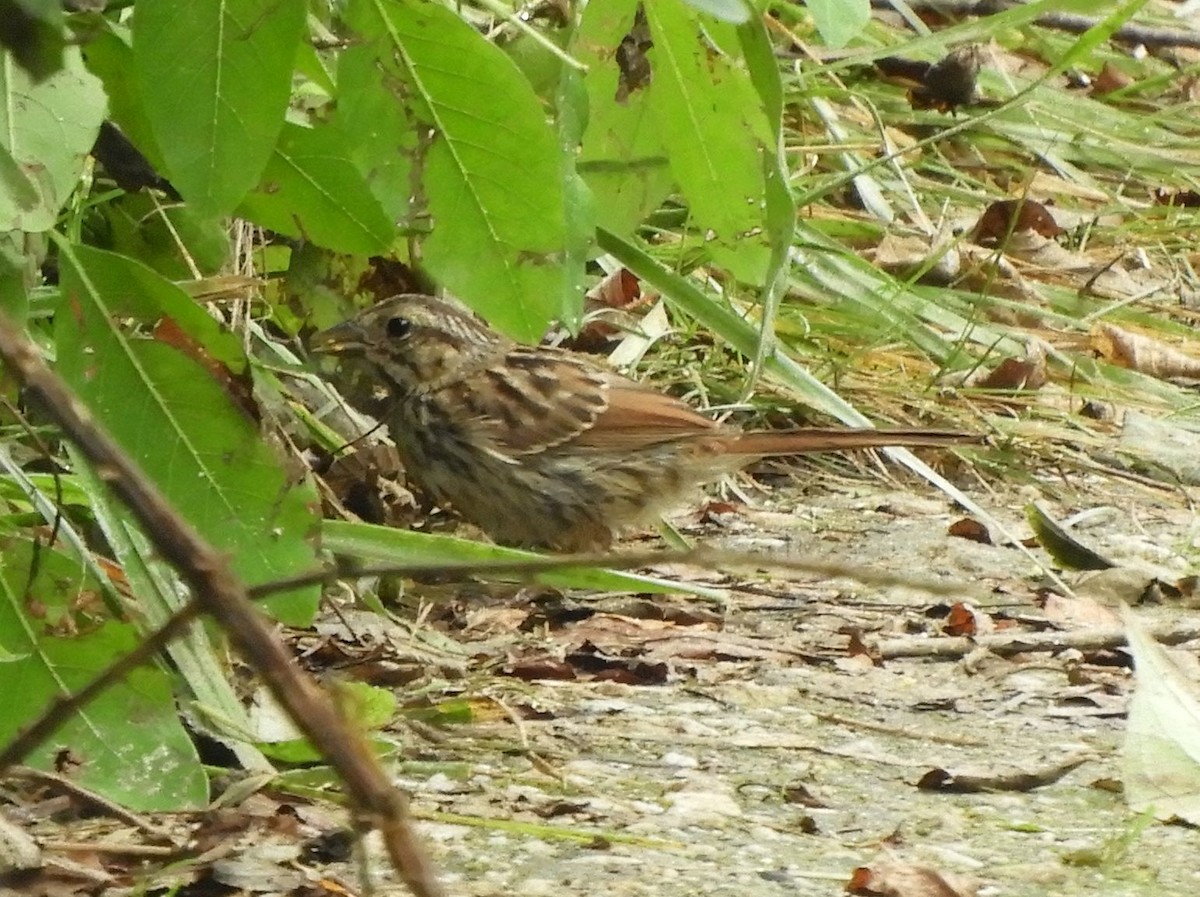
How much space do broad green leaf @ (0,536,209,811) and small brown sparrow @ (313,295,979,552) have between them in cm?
272

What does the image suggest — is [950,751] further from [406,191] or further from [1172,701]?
[406,191]

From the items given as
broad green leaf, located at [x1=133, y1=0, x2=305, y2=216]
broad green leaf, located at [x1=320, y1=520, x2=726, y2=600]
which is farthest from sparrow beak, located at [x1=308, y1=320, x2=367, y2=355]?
broad green leaf, located at [x1=133, y1=0, x2=305, y2=216]

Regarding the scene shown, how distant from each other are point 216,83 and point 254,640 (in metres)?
0.98

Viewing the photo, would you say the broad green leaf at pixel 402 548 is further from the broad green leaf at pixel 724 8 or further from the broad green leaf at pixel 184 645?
the broad green leaf at pixel 724 8

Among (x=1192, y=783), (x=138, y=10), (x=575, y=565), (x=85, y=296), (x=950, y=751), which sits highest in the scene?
(x=138, y=10)

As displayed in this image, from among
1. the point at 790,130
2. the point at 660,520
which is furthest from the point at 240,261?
the point at 790,130

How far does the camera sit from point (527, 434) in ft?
15.8

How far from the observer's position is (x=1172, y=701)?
1813 millimetres

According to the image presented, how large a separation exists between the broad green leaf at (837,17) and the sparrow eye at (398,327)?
2.97 m

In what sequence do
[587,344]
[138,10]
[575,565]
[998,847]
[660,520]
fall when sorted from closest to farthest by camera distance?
[575,565] < [138,10] < [998,847] < [660,520] < [587,344]

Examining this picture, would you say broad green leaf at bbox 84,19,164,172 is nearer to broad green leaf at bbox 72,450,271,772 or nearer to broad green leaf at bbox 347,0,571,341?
broad green leaf at bbox 347,0,571,341

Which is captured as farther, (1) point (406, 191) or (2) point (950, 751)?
(2) point (950, 751)

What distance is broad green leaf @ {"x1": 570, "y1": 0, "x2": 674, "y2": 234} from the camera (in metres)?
2.10

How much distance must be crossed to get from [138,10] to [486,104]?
39cm
